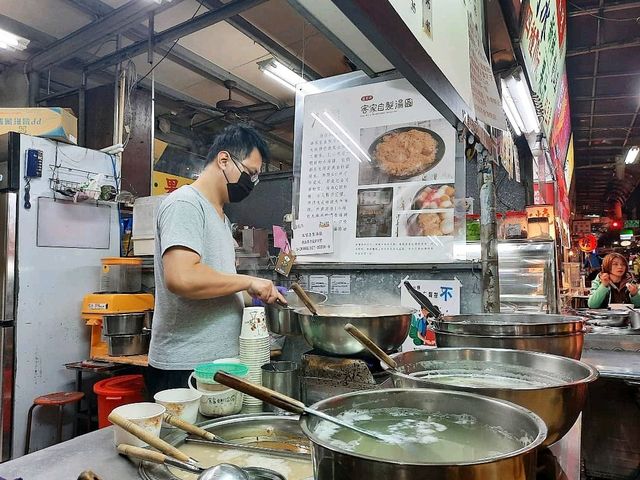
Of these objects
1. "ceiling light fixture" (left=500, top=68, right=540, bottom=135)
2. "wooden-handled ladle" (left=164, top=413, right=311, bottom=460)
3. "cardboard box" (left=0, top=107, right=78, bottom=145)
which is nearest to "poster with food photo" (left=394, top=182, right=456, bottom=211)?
"ceiling light fixture" (left=500, top=68, right=540, bottom=135)

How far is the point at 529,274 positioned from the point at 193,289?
4637 millimetres

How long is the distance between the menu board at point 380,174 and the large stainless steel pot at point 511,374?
1.93m

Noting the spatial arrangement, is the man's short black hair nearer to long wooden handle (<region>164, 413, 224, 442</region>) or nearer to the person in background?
long wooden handle (<region>164, 413, 224, 442</region>)

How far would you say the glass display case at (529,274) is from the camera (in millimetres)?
5203

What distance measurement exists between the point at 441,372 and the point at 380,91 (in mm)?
2638

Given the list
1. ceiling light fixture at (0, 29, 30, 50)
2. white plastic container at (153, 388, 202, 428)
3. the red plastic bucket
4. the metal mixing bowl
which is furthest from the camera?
ceiling light fixture at (0, 29, 30, 50)

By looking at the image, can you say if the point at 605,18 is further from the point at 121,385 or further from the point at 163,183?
the point at 121,385

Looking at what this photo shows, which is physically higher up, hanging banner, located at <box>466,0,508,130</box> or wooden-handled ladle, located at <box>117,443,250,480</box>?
hanging banner, located at <box>466,0,508,130</box>

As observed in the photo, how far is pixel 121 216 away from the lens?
5.31 m

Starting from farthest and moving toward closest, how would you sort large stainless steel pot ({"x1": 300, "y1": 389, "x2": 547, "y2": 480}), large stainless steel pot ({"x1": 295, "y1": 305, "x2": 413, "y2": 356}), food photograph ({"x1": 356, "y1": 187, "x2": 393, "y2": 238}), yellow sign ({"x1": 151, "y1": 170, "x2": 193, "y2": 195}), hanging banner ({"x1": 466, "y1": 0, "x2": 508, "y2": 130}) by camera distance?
1. yellow sign ({"x1": 151, "y1": 170, "x2": 193, "y2": 195})
2. food photograph ({"x1": 356, "y1": 187, "x2": 393, "y2": 238})
3. hanging banner ({"x1": 466, "y1": 0, "x2": 508, "y2": 130})
4. large stainless steel pot ({"x1": 295, "y1": 305, "x2": 413, "y2": 356})
5. large stainless steel pot ({"x1": 300, "y1": 389, "x2": 547, "y2": 480})

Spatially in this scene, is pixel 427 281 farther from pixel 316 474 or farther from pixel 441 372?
pixel 316 474

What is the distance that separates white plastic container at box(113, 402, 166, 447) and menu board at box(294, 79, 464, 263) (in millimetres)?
2273

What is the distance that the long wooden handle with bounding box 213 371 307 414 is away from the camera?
0.74 m

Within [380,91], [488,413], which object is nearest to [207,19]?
[380,91]
